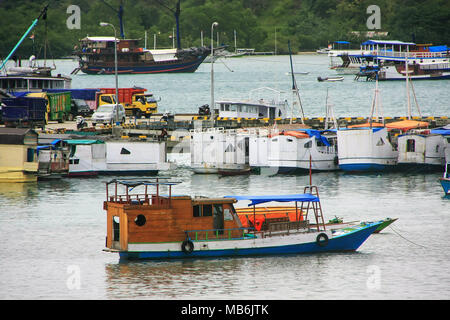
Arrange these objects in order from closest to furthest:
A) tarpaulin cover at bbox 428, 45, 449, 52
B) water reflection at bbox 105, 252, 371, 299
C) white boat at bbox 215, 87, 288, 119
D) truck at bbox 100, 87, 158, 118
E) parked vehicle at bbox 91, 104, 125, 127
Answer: water reflection at bbox 105, 252, 371, 299
parked vehicle at bbox 91, 104, 125, 127
white boat at bbox 215, 87, 288, 119
truck at bbox 100, 87, 158, 118
tarpaulin cover at bbox 428, 45, 449, 52

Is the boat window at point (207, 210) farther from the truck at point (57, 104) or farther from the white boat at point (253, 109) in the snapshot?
the white boat at point (253, 109)

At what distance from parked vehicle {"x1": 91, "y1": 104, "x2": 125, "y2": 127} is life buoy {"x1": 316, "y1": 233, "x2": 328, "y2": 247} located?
121ft

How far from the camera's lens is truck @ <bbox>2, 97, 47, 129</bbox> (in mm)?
71562

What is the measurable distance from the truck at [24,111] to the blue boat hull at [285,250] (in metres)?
38.1

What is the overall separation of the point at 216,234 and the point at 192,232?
107 centimetres

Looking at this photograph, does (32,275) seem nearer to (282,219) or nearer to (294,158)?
(282,219)

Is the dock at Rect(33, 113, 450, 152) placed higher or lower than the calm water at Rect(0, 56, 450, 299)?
Result: higher

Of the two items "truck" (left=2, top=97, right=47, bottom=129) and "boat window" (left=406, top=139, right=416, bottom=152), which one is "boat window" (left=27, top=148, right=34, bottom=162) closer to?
"truck" (left=2, top=97, right=47, bottom=129)

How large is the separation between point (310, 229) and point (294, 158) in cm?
2413

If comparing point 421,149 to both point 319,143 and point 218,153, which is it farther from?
point 218,153

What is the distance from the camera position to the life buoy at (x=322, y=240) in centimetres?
3706

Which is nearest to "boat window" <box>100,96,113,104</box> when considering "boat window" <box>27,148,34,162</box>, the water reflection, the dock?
the dock

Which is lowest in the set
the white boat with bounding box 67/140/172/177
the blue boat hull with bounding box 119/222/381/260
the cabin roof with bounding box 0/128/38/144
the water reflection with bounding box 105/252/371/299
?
the water reflection with bounding box 105/252/371/299

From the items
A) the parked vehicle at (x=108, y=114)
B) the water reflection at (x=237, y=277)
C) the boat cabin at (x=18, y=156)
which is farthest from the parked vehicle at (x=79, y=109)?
the water reflection at (x=237, y=277)
